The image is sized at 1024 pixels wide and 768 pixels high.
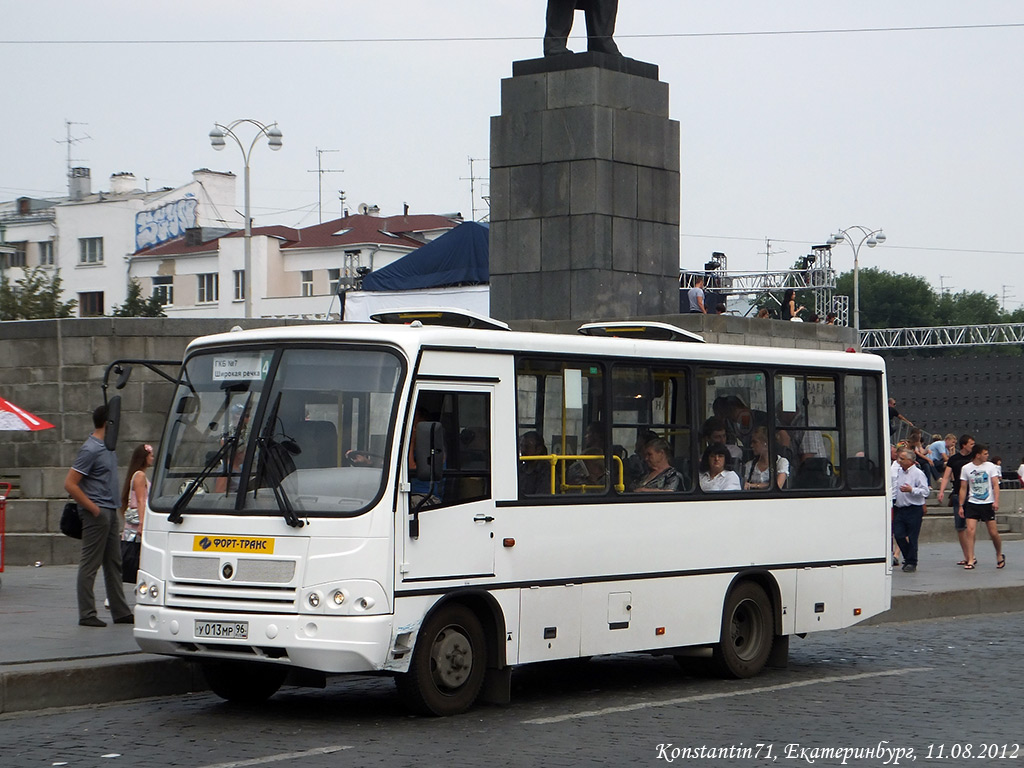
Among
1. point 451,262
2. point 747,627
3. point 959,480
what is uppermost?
point 451,262

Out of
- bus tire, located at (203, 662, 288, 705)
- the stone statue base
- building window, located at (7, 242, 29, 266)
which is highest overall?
building window, located at (7, 242, 29, 266)

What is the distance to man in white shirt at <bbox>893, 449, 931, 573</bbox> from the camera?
20.0 meters

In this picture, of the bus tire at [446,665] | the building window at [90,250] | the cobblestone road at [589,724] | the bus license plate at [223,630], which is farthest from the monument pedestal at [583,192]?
the building window at [90,250]

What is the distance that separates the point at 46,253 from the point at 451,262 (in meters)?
61.7

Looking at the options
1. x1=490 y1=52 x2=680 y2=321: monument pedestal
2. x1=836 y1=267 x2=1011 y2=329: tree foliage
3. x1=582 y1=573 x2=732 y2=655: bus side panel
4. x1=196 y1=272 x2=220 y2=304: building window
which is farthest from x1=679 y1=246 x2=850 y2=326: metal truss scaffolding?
x1=836 y1=267 x2=1011 y2=329: tree foliage

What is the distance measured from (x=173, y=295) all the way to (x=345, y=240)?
415 inches

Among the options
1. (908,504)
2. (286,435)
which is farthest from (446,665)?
(908,504)

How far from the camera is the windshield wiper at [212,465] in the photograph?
957 centimetres

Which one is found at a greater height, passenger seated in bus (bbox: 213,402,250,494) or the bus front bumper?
passenger seated in bus (bbox: 213,402,250,494)

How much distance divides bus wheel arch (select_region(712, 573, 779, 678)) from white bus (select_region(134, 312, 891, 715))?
18 mm

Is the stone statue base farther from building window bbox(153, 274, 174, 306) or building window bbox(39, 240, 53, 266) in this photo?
building window bbox(39, 240, 53, 266)

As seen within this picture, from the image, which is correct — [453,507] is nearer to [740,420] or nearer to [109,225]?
[740,420]

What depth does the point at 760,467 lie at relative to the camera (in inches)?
470

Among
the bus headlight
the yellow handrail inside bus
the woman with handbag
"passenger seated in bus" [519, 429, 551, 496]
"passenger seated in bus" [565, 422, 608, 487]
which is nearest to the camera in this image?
the bus headlight
